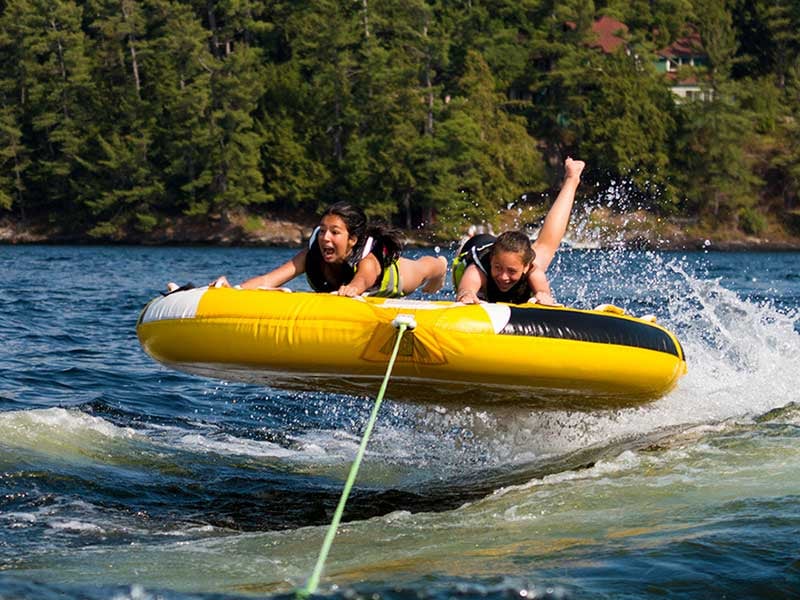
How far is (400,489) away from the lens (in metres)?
6.84

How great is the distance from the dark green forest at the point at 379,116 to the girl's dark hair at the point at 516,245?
4331cm

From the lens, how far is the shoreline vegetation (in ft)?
161

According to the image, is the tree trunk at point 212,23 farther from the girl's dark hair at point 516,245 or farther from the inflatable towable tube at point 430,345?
the inflatable towable tube at point 430,345

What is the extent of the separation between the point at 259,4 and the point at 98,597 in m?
58.3

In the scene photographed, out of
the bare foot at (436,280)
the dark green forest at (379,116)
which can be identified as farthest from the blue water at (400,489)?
the dark green forest at (379,116)

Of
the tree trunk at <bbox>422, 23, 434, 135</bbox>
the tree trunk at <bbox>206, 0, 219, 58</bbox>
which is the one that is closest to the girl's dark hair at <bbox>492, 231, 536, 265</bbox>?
the tree trunk at <bbox>422, 23, 434, 135</bbox>

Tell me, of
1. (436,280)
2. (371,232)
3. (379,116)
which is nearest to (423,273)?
(436,280)

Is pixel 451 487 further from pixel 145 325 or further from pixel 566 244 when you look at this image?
pixel 566 244

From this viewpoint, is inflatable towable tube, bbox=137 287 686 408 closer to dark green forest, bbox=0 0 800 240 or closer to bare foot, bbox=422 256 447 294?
bare foot, bbox=422 256 447 294

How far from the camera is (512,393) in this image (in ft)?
22.1

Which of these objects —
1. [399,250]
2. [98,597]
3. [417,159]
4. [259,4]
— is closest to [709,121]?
[417,159]

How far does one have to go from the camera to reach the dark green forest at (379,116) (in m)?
52.6

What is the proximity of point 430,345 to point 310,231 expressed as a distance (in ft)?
155

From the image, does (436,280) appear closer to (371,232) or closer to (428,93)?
(371,232)
